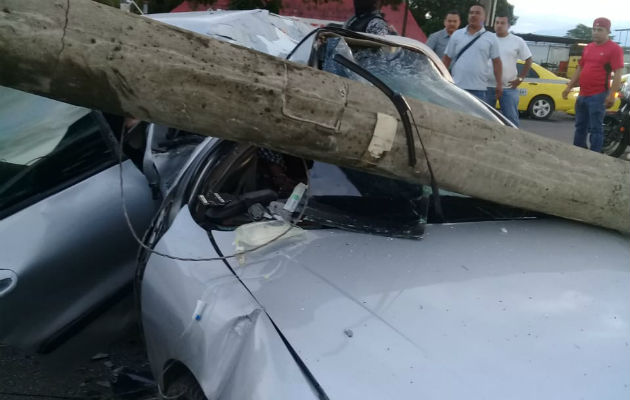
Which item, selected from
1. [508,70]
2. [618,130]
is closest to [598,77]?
[508,70]

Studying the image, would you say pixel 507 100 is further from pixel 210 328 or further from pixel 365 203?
pixel 210 328

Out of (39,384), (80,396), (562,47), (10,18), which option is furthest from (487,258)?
(562,47)

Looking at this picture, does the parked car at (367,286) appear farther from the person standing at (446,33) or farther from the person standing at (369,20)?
the person standing at (446,33)

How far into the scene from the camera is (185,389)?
6.23 feet

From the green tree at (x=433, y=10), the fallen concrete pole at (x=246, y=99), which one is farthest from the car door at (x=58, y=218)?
the green tree at (x=433, y=10)

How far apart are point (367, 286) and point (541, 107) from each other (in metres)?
12.5

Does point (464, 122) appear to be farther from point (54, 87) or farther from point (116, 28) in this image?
point (54, 87)

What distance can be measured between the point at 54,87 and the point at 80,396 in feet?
5.95

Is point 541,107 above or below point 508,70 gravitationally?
below

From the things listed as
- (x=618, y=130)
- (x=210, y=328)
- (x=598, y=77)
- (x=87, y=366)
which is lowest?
(x=87, y=366)

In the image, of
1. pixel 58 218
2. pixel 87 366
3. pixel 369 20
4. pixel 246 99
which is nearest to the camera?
pixel 246 99

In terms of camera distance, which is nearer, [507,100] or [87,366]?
[87,366]

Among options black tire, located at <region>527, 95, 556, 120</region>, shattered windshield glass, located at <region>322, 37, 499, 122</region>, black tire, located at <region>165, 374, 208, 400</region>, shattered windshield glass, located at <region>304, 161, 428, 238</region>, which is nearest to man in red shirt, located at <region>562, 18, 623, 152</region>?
shattered windshield glass, located at <region>322, 37, 499, 122</region>

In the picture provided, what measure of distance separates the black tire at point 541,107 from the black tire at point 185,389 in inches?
492
